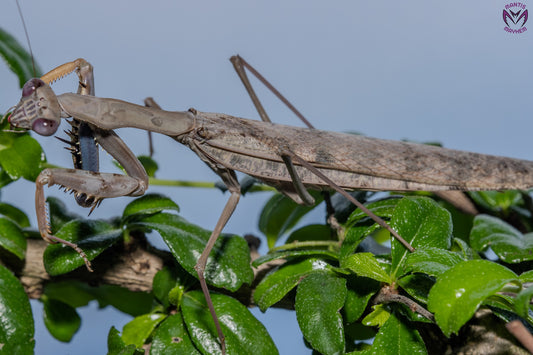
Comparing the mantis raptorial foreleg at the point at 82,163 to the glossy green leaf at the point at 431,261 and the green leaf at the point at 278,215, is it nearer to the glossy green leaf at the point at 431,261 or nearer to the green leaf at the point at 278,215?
the green leaf at the point at 278,215

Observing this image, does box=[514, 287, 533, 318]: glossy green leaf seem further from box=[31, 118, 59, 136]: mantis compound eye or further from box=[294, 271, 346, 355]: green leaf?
box=[31, 118, 59, 136]: mantis compound eye

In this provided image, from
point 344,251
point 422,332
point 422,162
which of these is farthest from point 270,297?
point 422,162

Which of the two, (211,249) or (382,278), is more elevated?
(211,249)

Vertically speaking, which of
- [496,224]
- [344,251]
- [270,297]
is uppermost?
[496,224]

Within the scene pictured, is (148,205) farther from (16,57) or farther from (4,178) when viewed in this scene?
(16,57)

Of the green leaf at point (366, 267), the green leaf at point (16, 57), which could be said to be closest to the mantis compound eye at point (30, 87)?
the green leaf at point (16, 57)

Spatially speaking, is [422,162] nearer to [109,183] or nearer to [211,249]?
[211,249]

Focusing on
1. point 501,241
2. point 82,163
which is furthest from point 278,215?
point 501,241
